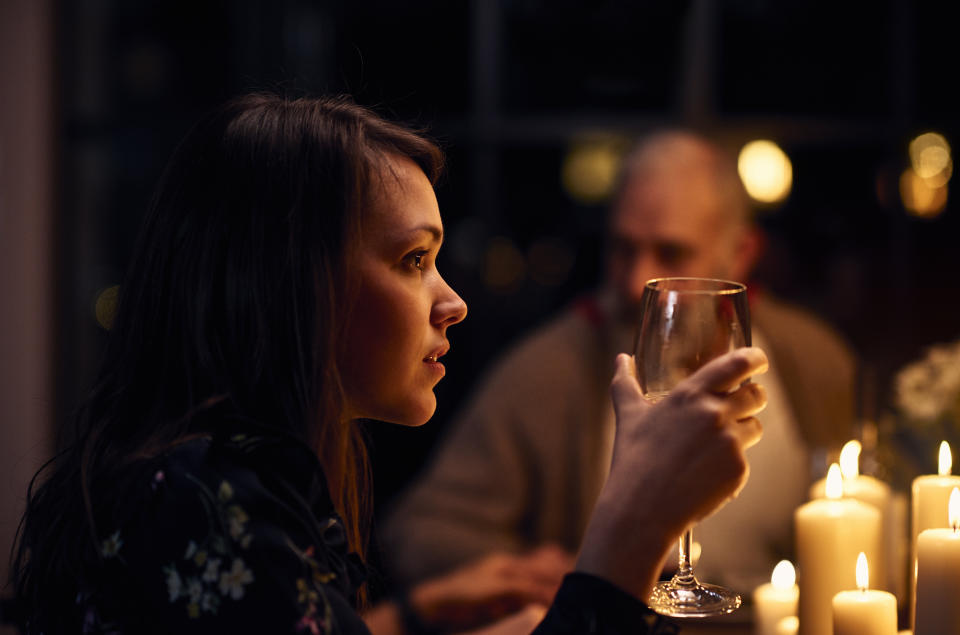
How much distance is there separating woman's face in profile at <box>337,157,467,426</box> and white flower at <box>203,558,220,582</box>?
195mm

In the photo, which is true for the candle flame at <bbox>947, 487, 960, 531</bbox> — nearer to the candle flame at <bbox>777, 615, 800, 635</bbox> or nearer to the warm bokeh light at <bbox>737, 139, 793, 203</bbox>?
the candle flame at <bbox>777, 615, 800, 635</bbox>

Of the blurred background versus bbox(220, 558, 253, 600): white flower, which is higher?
the blurred background

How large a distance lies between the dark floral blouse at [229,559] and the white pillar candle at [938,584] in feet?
0.68

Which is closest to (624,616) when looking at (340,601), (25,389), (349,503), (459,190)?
(340,601)

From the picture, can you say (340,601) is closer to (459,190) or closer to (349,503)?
(349,503)

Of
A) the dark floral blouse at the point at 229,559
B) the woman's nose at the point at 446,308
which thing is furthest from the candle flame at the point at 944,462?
the woman's nose at the point at 446,308

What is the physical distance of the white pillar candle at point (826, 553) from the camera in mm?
869

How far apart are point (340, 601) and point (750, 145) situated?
7.40 feet

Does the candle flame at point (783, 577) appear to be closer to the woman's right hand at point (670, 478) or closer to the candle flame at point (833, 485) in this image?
the candle flame at point (833, 485)

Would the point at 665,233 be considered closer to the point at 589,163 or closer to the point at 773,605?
the point at 589,163

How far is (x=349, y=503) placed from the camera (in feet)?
3.53

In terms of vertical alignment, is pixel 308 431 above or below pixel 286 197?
below

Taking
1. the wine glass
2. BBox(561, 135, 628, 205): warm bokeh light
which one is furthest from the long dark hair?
BBox(561, 135, 628, 205): warm bokeh light

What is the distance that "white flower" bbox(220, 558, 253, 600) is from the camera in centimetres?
74
